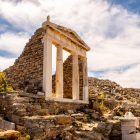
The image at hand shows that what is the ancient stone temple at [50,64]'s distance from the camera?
1623 centimetres

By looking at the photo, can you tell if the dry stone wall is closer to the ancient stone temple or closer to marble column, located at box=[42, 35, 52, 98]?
the ancient stone temple

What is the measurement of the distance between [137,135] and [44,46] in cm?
602

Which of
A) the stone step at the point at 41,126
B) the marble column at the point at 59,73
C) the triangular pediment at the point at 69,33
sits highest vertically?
the triangular pediment at the point at 69,33

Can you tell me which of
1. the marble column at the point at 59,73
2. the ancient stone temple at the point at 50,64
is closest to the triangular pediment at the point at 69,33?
the ancient stone temple at the point at 50,64

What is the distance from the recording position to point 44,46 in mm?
16438

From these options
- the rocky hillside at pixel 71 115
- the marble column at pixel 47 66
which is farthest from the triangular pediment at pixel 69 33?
the rocky hillside at pixel 71 115

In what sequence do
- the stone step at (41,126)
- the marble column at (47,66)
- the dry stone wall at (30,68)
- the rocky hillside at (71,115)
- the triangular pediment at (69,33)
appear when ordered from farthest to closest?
the triangular pediment at (69,33)
the dry stone wall at (30,68)
the marble column at (47,66)
the rocky hillside at (71,115)
the stone step at (41,126)

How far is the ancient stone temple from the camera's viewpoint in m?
16.2

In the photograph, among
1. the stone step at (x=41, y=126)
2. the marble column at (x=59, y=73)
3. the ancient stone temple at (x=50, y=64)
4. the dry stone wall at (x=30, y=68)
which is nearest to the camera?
the stone step at (x=41, y=126)

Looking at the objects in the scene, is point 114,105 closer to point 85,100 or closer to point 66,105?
point 85,100

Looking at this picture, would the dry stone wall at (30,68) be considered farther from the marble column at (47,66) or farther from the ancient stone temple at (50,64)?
the marble column at (47,66)

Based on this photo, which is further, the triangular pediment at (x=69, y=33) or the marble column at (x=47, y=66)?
the triangular pediment at (x=69, y=33)

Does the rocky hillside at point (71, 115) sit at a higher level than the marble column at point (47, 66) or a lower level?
lower

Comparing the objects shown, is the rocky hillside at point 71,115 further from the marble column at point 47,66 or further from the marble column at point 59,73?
the marble column at point 59,73
